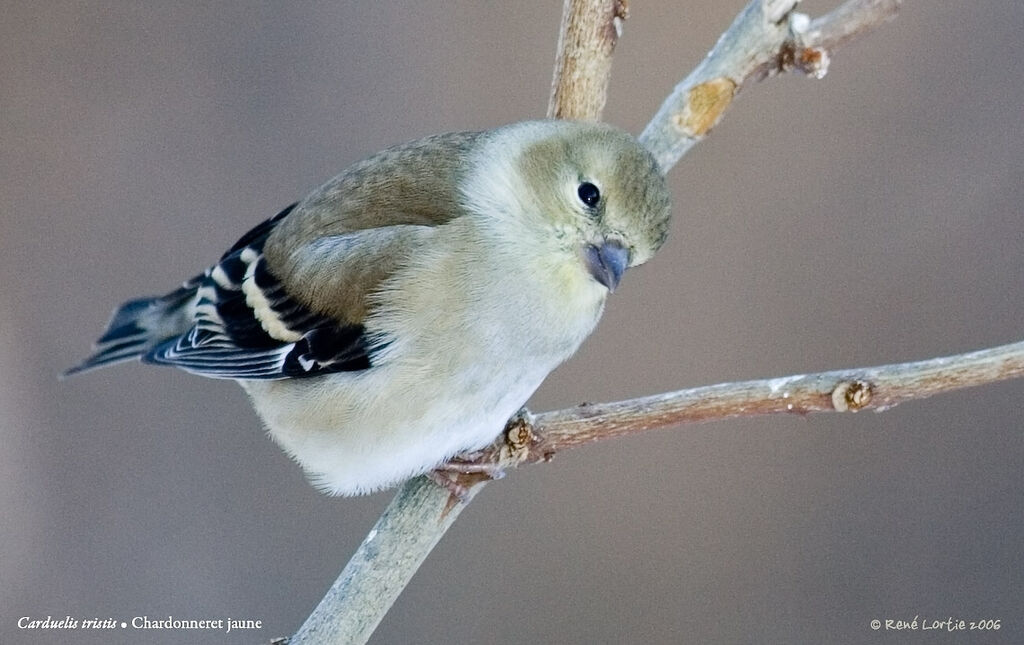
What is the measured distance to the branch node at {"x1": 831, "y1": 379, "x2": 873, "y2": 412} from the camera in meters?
1.14

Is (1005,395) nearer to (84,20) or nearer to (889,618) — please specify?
(889,618)

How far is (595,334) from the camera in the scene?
2.16m

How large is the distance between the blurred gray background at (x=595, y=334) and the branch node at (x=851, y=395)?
921mm

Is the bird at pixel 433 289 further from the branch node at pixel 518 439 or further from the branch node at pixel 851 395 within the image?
the branch node at pixel 851 395

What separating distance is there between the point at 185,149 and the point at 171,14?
0.29m

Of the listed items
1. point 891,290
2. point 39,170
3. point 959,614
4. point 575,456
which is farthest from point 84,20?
point 959,614

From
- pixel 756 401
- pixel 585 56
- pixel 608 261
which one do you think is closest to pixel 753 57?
pixel 585 56

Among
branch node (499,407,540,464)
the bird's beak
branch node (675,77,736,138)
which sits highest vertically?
branch node (675,77,736,138)

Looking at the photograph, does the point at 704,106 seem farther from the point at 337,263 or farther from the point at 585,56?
the point at 337,263

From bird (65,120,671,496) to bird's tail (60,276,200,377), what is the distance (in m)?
0.14

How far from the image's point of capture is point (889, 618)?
6.31 ft

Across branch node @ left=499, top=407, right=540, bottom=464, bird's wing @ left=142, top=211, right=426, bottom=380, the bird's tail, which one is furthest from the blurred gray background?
branch node @ left=499, top=407, right=540, bottom=464

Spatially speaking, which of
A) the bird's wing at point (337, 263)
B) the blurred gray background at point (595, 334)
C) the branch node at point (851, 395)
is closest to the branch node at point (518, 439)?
the bird's wing at point (337, 263)

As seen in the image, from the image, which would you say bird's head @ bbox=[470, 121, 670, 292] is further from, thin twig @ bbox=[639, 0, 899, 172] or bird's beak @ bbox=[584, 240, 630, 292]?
thin twig @ bbox=[639, 0, 899, 172]
